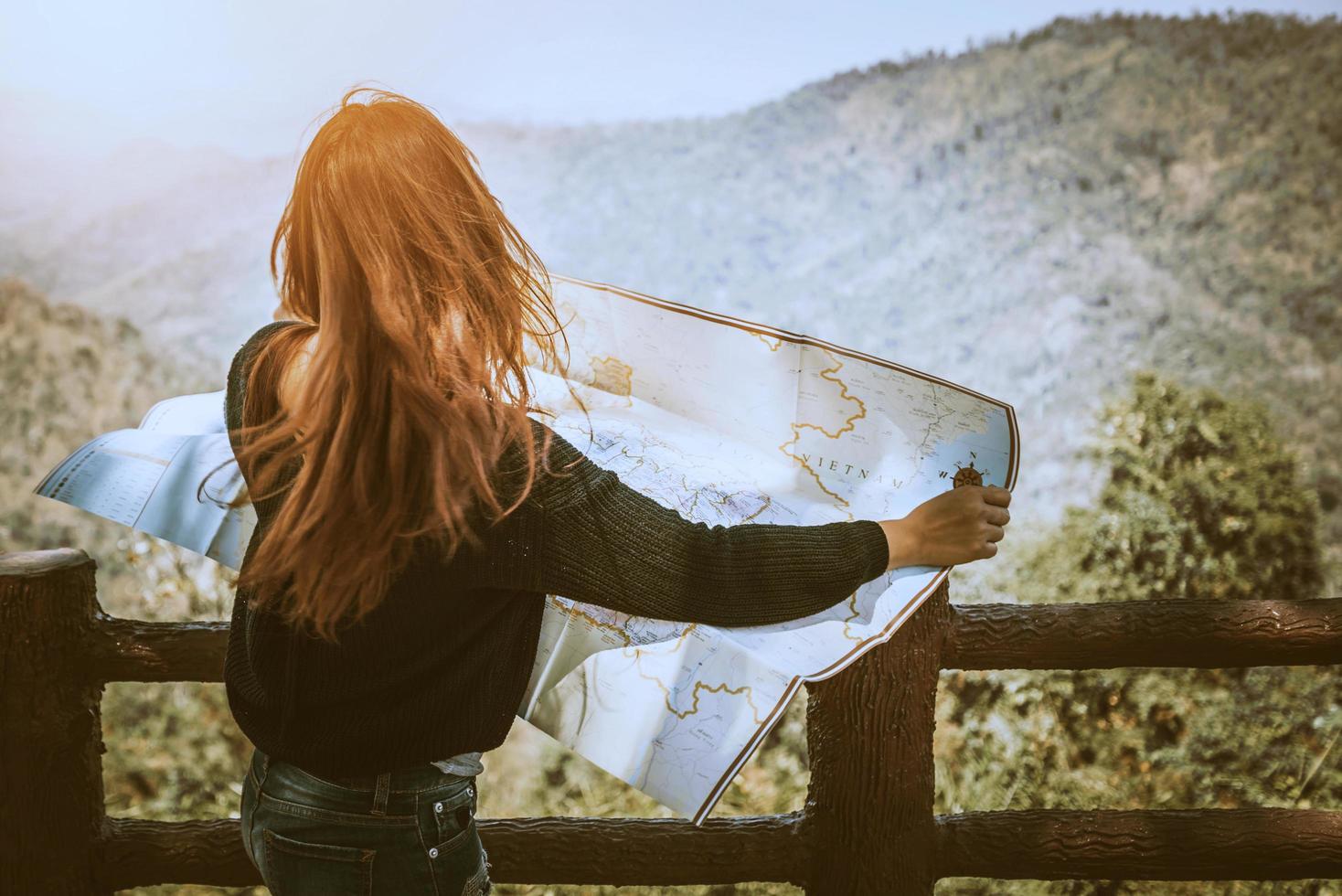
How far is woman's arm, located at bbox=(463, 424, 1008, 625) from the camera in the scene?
41.0 inches

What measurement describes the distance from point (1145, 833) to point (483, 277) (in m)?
1.87

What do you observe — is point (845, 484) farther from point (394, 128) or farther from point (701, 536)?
point (394, 128)

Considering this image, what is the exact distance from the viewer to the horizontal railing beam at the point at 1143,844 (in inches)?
80.0

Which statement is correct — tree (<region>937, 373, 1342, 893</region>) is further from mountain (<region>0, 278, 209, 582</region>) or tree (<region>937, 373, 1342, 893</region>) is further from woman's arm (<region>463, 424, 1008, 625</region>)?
mountain (<region>0, 278, 209, 582</region>)

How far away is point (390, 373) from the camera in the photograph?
0.99 metres

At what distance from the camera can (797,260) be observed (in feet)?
18.5

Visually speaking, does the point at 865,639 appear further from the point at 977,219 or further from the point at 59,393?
the point at 59,393

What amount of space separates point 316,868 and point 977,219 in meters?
5.20

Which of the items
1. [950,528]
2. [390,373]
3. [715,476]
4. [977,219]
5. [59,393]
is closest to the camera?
[390,373]

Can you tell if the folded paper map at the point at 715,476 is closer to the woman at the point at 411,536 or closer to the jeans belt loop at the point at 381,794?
the woman at the point at 411,536

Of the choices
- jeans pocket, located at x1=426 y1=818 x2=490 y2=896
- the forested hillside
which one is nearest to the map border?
jeans pocket, located at x1=426 y1=818 x2=490 y2=896

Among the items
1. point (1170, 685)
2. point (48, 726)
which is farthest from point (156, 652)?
point (1170, 685)

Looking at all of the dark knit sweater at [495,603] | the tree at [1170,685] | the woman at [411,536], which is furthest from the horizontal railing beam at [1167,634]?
the tree at [1170,685]

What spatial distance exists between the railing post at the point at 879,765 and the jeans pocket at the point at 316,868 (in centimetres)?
97
